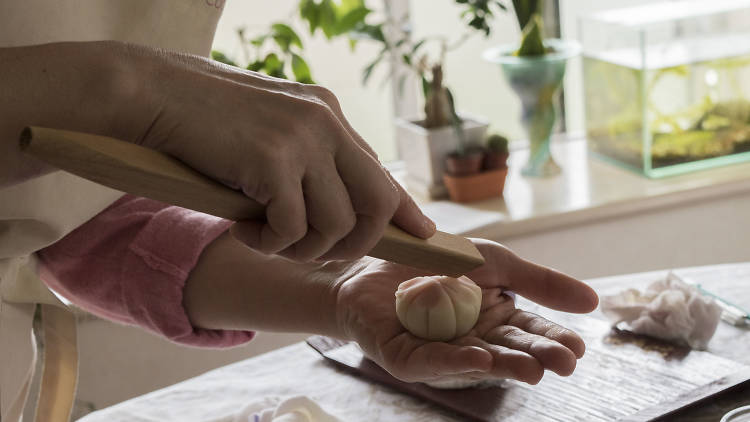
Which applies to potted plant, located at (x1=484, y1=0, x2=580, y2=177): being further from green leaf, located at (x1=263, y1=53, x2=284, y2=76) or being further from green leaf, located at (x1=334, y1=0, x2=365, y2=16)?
green leaf, located at (x1=263, y1=53, x2=284, y2=76)

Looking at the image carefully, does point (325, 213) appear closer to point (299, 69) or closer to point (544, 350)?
point (544, 350)

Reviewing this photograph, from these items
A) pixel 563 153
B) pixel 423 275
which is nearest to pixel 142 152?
pixel 423 275

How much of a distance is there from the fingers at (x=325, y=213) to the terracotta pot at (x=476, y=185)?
4.57 feet

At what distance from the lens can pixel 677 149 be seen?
2129 millimetres

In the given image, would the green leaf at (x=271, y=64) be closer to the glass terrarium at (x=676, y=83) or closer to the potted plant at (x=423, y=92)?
the potted plant at (x=423, y=92)

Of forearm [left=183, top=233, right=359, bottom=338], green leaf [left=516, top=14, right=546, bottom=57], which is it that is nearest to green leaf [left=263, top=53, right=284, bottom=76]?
green leaf [left=516, top=14, right=546, bottom=57]

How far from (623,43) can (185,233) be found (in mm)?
1422

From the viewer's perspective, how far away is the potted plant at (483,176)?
201 centimetres

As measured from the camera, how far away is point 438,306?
848 millimetres

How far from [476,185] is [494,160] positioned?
7cm

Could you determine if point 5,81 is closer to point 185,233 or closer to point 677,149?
point 185,233

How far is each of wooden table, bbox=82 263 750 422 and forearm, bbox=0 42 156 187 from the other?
1.64 ft

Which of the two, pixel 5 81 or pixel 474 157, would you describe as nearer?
pixel 5 81

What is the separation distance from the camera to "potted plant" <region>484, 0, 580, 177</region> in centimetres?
204
